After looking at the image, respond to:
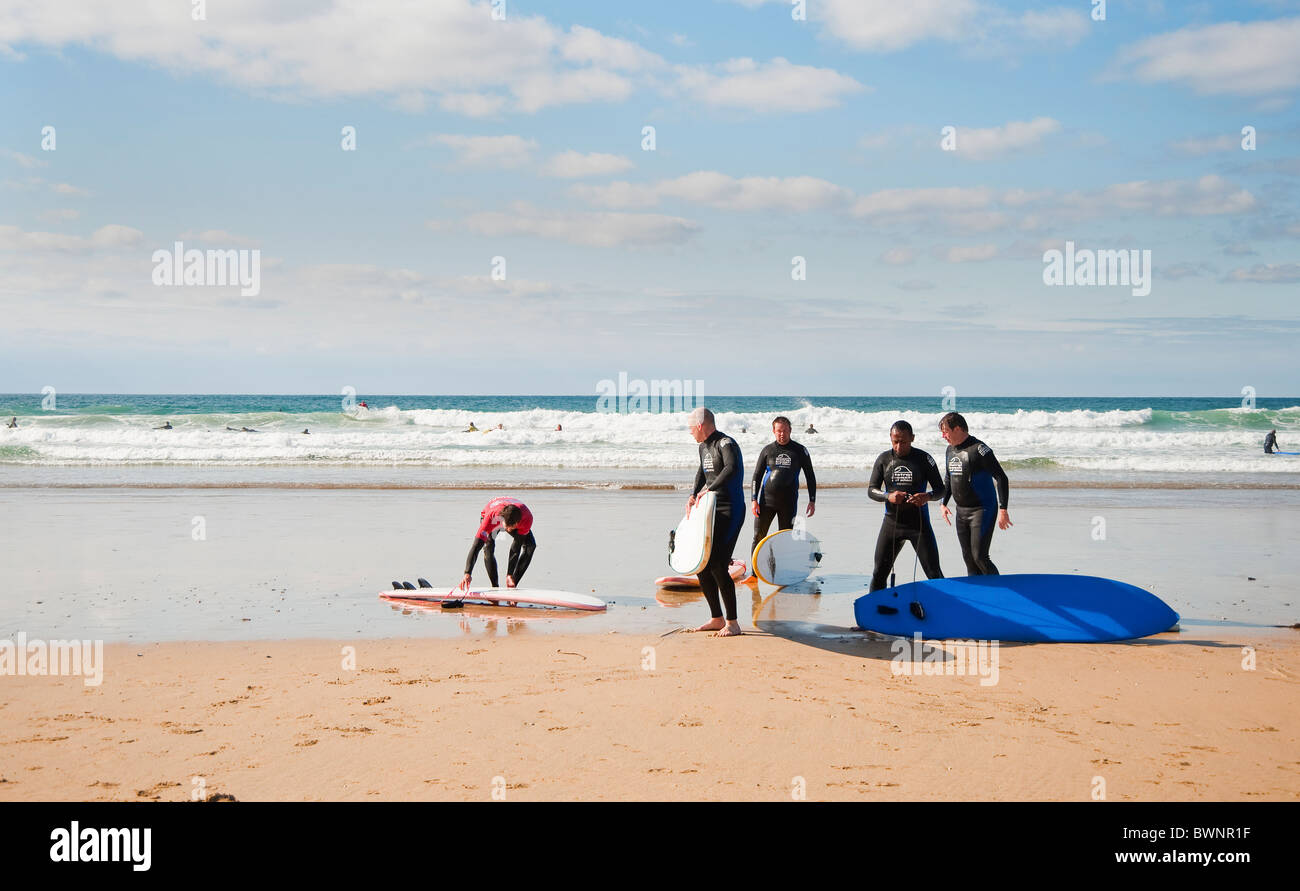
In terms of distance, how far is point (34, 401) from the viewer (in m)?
70.6

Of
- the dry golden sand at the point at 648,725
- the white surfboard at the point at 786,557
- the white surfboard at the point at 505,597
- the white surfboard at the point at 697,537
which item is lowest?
the dry golden sand at the point at 648,725

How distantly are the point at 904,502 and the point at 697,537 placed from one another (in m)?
1.87

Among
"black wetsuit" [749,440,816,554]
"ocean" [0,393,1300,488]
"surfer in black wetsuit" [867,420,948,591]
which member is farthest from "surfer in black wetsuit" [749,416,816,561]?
"ocean" [0,393,1300,488]

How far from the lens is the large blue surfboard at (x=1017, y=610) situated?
6.44 m

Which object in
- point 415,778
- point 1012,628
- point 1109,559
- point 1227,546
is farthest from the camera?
point 1227,546

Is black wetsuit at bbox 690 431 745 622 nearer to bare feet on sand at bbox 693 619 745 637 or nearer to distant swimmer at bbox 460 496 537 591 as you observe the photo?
bare feet on sand at bbox 693 619 745 637

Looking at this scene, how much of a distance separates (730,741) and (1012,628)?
3149mm

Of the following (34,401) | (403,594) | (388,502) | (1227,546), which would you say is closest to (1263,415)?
(1227,546)

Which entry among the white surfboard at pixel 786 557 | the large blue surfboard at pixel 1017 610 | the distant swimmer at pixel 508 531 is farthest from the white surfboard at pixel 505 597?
the large blue surfboard at pixel 1017 610

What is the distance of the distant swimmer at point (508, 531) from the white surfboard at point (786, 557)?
2097 millimetres

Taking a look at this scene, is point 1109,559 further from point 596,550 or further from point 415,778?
point 415,778

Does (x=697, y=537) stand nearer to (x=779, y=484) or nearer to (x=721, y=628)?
(x=721, y=628)

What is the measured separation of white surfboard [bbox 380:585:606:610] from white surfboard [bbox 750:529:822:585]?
1620mm

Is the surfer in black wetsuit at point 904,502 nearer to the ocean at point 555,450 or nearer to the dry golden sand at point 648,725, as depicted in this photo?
the dry golden sand at point 648,725
